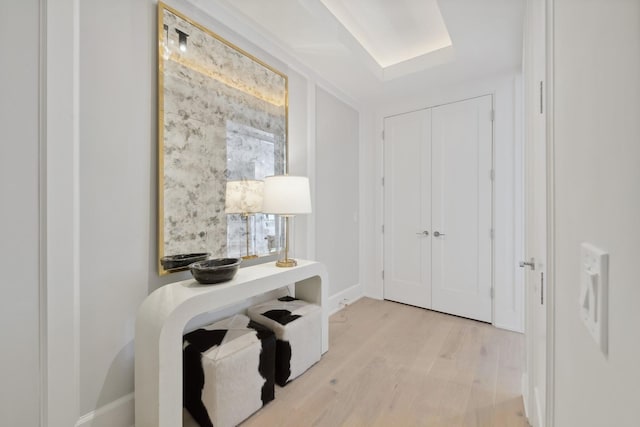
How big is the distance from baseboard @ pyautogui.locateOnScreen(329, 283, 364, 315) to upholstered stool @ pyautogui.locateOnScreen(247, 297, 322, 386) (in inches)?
35.4

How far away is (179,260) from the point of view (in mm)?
1591

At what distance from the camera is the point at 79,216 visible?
1294 mm

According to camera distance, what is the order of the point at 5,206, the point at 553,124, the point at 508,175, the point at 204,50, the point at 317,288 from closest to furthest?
the point at 553,124
the point at 5,206
the point at 204,50
the point at 317,288
the point at 508,175

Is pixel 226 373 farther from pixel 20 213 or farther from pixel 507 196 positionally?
pixel 507 196

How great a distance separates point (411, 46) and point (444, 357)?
2.90 metres

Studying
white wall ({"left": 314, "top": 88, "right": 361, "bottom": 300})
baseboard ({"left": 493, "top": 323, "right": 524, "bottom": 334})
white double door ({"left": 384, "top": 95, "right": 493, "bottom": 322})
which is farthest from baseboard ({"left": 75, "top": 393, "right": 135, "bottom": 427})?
baseboard ({"left": 493, "top": 323, "right": 524, "bottom": 334})

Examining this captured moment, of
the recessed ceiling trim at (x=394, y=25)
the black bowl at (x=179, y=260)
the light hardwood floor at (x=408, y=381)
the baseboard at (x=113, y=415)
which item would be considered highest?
the recessed ceiling trim at (x=394, y=25)

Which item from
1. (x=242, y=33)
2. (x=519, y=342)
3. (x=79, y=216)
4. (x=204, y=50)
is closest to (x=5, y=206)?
(x=79, y=216)

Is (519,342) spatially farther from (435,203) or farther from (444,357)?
(435,203)

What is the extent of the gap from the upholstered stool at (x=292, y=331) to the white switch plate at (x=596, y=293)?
167cm

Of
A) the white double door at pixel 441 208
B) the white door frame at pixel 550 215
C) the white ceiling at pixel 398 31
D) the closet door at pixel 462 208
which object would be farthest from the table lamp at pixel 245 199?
the closet door at pixel 462 208

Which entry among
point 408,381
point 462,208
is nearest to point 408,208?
point 462,208

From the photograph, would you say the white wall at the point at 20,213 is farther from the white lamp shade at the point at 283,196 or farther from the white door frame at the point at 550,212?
the white door frame at the point at 550,212

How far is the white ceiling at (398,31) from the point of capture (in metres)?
1.85
